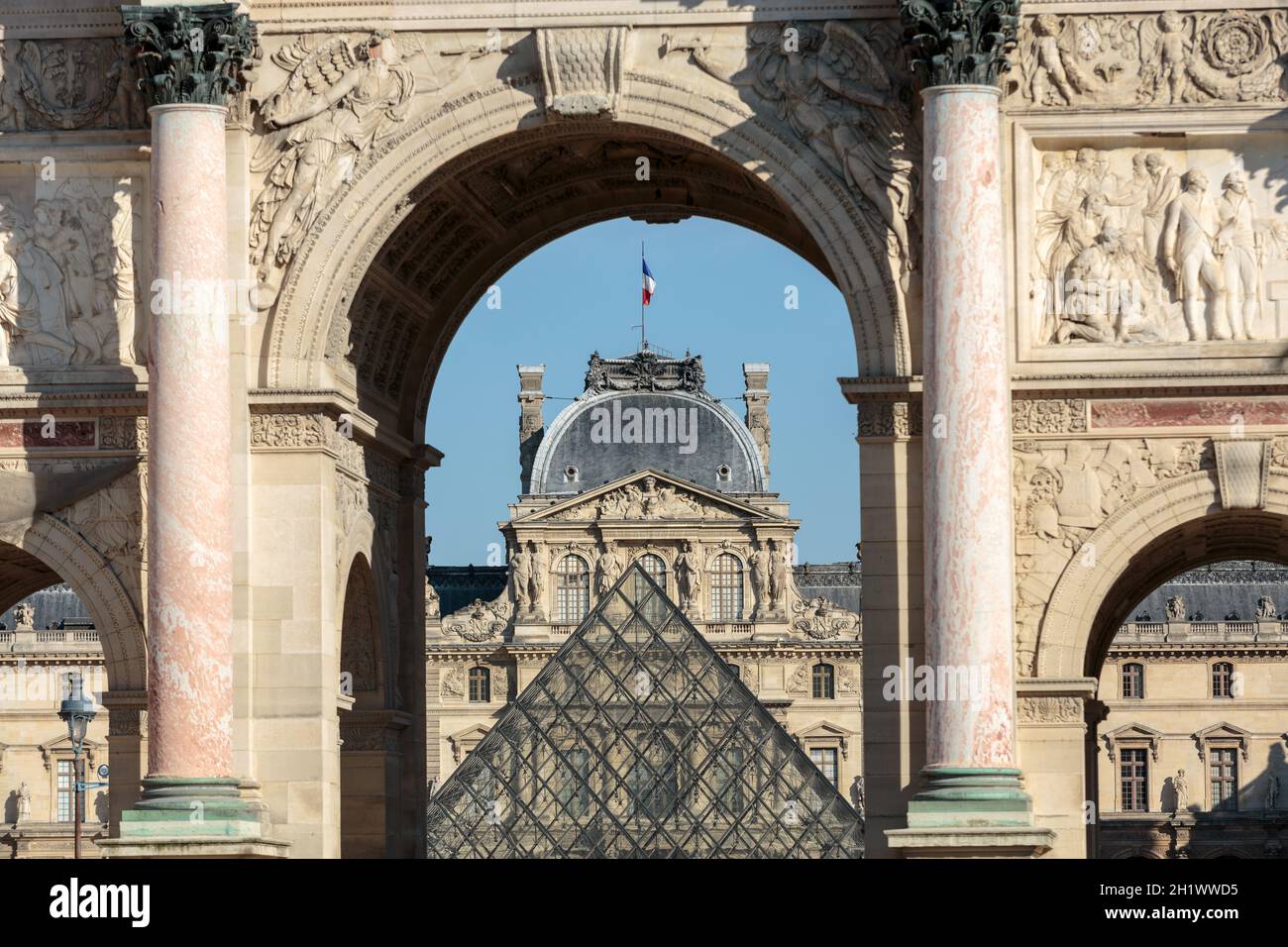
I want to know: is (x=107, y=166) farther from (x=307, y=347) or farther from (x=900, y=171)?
(x=900, y=171)

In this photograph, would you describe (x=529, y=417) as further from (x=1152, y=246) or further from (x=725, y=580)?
(x=1152, y=246)

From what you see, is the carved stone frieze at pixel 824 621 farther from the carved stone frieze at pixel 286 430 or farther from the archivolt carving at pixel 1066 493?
the carved stone frieze at pixel 286 430

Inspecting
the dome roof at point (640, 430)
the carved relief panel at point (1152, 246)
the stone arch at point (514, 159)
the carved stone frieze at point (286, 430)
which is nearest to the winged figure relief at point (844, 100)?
the stone arch at point (514, 159)

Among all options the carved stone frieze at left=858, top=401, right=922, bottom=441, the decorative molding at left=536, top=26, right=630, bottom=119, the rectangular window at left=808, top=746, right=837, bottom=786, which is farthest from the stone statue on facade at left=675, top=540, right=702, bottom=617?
the carved stone frieze at left=858, top=401, right=922, bottom=441

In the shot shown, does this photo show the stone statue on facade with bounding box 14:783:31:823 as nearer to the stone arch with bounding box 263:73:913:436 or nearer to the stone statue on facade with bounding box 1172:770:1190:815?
the stone statue on facade with bounding box 1172:770:1190:815

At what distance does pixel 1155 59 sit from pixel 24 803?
99.4 meters

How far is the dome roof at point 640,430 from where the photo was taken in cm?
15400

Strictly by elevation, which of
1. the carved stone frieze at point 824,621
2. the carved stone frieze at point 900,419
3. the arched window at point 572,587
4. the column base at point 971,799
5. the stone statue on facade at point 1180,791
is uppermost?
the arched window at point 572,587

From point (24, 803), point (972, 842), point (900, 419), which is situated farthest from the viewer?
point (24, 803)

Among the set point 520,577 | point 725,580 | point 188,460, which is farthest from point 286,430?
point 725,580

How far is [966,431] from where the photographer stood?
34.6 meters

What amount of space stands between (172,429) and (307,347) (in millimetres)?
2360

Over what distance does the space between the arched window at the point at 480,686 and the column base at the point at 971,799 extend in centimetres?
11130
